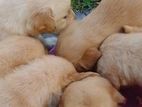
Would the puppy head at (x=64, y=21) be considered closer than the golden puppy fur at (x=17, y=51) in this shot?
No

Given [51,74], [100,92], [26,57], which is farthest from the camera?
[26,57]

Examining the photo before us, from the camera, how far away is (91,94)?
200 cm

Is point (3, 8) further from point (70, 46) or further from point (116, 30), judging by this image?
point (116, 30)

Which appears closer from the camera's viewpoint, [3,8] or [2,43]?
[2,43]

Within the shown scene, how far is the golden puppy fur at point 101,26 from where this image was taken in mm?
2408

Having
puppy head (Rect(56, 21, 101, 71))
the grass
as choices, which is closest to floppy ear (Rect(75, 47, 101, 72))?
puppy head (Rect(56, 21, 101, 71))

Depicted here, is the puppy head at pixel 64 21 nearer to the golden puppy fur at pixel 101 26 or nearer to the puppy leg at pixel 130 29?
the golden puppy fur at pixel 101 26

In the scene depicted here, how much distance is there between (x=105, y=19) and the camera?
8.01 ft

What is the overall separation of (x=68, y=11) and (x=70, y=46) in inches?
10.0

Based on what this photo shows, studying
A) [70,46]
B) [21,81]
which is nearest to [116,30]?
[70,46]

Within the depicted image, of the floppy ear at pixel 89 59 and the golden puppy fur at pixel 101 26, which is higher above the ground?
the golden puppy fur at pixel 101 26

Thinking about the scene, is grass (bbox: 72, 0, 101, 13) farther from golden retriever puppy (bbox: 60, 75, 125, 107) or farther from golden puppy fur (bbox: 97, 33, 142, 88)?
golden retriever puppy (bbox: 60, 75, 125, 107)

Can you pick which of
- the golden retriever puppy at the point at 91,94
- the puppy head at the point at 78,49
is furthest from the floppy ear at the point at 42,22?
the golden retriever puppy at the point at 91,94

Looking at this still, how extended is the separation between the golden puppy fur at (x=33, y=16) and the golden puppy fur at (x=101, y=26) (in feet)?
0.41
